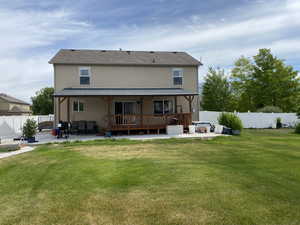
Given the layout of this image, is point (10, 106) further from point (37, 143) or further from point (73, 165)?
point (73, 165)

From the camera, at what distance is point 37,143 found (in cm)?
1211

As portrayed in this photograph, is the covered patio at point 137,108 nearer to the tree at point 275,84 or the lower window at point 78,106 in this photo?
the lower window at point 78,106

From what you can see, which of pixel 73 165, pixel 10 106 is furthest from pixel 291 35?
pixel 10 106

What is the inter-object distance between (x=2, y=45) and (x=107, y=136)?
9.90 meters

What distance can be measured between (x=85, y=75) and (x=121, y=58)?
3.52 m

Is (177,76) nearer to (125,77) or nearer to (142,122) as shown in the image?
(125,77)

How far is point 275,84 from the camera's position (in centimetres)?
3069

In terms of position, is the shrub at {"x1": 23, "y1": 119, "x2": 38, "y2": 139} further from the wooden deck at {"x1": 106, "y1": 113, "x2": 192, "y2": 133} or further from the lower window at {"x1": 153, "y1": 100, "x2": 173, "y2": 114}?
the lower window at {"x1": 153, "y1": 100, "x2": 173, "y2": 114}

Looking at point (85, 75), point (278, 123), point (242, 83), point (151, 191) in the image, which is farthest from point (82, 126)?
point (242, 83)

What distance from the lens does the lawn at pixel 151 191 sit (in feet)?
11.6

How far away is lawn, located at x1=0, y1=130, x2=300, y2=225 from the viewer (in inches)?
140

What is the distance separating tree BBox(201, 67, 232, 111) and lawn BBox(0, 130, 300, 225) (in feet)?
84.7

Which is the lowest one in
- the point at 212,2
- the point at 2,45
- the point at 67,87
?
the point at 67,87

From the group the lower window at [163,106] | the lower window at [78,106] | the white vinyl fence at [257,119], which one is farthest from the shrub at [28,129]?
the white vinyl fence at [257,119]
